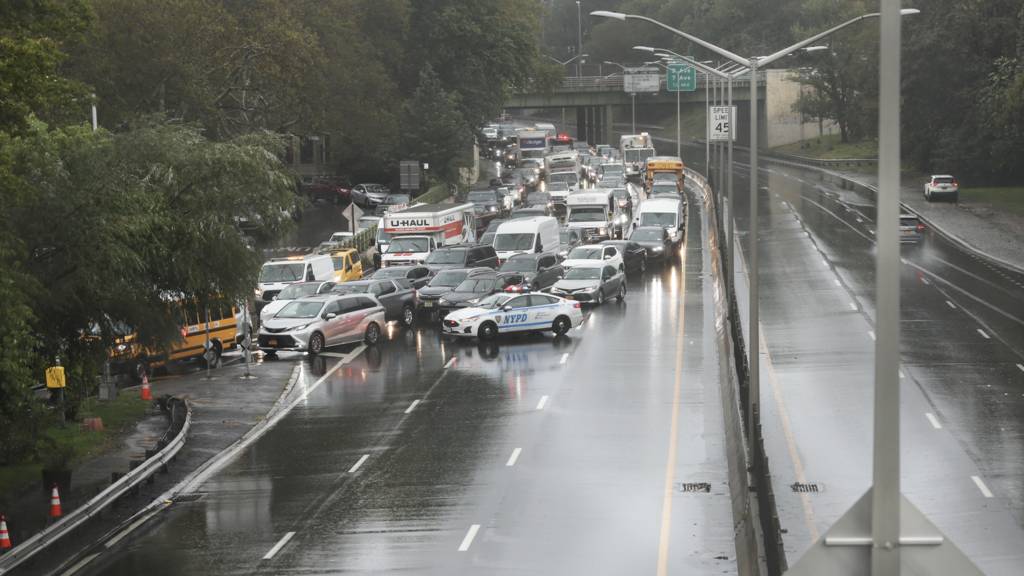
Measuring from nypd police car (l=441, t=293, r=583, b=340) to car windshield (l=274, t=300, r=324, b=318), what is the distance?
385 centimetres

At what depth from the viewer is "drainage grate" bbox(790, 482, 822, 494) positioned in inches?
899

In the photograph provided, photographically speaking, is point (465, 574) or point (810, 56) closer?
point (465, 574)

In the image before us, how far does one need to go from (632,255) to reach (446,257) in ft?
25.1

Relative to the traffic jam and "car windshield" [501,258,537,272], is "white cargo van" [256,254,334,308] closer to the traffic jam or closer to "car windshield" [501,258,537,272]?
the traffic jam

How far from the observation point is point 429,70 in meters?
87.4

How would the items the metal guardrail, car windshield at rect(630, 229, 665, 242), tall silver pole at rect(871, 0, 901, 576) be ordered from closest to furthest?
tall silver pole at rect(871, 0, 901, 576) < the metal guardrail < car windshield at rect(630, 229, 665, 242)

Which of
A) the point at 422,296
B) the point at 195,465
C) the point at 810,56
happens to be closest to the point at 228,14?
the point at 422,296

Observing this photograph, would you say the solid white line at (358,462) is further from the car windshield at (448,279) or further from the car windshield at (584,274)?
the car windshield at (584,274)

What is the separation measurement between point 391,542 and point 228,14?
4674 cm

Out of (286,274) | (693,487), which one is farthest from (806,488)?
(286,274)

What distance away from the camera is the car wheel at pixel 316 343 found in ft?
127

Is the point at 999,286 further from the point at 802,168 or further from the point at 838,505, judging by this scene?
the point at 802,168

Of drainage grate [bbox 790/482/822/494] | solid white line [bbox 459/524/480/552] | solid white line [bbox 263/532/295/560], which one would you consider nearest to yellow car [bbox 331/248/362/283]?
drainage grate [bbox 790/482/822/494]

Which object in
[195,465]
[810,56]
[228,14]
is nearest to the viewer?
[195,465]
